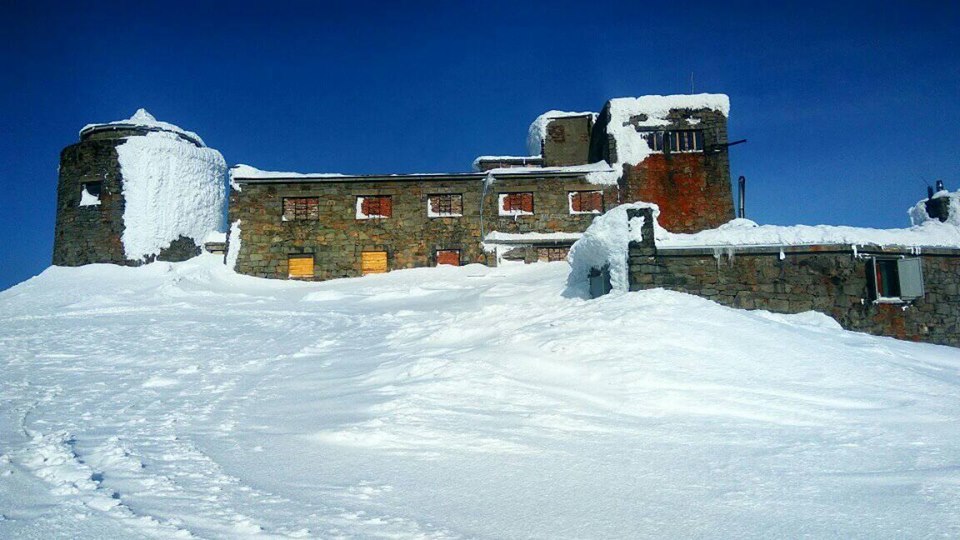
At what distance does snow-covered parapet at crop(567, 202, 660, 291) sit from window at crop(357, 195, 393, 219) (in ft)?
41.5

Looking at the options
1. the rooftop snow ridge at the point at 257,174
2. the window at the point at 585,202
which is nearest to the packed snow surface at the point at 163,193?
the rooftop snow ridge at the point at 257,174

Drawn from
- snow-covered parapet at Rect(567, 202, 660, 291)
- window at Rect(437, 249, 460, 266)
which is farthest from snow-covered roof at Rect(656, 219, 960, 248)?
window at Rect(437, 249, 460, 266)

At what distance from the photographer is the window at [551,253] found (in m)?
24.0

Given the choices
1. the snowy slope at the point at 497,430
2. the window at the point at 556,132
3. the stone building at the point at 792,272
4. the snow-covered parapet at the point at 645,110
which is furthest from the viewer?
the window at the point at 556,132

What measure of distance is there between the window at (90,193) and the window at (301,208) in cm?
884

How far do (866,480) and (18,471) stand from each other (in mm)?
5707

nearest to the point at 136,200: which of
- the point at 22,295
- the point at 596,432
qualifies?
the point at 22,295

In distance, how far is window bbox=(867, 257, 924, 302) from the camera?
41.9 feet

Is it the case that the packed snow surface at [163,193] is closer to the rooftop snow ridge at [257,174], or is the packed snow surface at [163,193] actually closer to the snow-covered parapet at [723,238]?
the rooftop snow ridge at [257,174]

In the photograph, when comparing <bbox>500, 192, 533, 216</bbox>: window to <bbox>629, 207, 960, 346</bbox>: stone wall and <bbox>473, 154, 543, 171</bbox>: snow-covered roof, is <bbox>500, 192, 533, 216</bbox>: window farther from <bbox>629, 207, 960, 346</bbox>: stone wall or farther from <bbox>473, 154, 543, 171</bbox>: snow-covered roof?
<bbox>629, 207, 960, 346</bbox>: stone wall

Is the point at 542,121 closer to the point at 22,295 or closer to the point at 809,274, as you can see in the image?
the point at 809,274

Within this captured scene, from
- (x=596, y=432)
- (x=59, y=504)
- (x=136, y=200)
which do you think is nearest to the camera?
(x=59, y=504)

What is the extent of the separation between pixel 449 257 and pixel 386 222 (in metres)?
2.98

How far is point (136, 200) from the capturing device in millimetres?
25703
